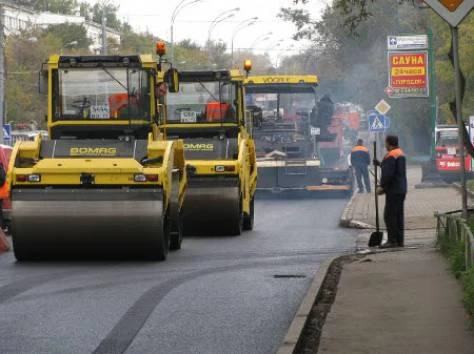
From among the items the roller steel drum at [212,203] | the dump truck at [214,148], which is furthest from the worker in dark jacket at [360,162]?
the roller steel drum at [212,203]

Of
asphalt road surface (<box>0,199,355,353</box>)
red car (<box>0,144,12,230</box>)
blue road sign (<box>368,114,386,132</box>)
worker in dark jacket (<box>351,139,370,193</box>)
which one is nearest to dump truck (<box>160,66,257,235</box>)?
asphalt road surface (<box>0,199,355,353</box>)

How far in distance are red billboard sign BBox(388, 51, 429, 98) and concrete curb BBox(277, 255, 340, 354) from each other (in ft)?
77.8

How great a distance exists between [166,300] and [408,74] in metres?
26.3

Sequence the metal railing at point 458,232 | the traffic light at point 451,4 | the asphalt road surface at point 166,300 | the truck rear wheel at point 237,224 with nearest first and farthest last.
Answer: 1. the asphalt road surface at point 166,300
2. the metal railing at point 458,232
3. the traffic light at point 451,4
4. the truck rear wheel at point 237,224

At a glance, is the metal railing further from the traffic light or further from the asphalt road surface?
the traffic light

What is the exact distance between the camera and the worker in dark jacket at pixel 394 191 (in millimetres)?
18297

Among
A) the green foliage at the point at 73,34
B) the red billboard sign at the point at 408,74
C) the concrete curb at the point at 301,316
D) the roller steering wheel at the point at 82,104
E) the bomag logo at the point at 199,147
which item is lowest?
the concrete curb at the point at 301,316

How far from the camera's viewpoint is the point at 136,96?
18422 millimetres

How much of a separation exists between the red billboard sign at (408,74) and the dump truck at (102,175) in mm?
20399

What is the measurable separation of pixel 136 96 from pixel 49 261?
9.47ft

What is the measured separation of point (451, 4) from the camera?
13.8 metres

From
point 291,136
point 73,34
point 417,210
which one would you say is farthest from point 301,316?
point 73,34

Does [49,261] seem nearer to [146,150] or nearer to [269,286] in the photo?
[146,150]

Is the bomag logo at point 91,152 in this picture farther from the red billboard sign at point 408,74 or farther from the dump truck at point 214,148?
the red billboard sign at point 408,74
